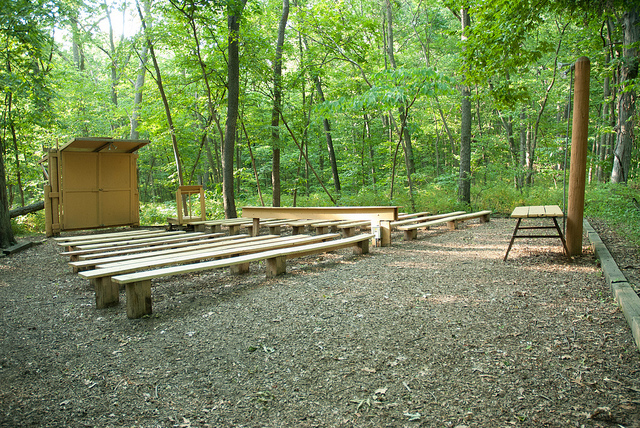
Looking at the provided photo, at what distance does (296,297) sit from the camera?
3.69 metres

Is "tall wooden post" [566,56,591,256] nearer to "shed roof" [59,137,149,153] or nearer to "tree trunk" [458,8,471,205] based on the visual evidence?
"tree trunk" [458,8,471,205]

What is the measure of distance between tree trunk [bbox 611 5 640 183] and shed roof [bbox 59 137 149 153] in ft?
33.6

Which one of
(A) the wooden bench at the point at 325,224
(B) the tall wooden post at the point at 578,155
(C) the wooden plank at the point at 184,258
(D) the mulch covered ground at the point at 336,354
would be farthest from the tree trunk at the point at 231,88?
(B) the tall wooden post at the point at 578,155

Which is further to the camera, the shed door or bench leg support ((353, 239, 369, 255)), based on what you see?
the shed door

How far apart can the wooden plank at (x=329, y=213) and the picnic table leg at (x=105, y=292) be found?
3992 millimetres

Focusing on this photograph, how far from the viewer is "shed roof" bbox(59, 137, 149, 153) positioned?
811 cm

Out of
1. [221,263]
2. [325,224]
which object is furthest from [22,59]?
[221,263]

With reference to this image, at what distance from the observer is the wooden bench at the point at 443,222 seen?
6.81 m

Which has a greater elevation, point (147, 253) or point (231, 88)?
point (231, 88)

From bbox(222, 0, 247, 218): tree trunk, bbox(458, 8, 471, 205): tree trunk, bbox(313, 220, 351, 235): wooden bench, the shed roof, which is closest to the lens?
bbox(313, 220, 351, 235): wooden bench

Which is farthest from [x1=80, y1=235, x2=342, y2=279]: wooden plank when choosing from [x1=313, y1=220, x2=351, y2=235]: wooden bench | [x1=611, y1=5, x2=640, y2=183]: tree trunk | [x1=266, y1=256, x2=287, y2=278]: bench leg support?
[x1=611, y1=5, x2=640, y2=183]: tree trunk

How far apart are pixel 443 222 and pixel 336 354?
545 centimetres

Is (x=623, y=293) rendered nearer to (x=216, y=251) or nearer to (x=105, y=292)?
(x=216, y=251)

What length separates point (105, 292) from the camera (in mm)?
3623
